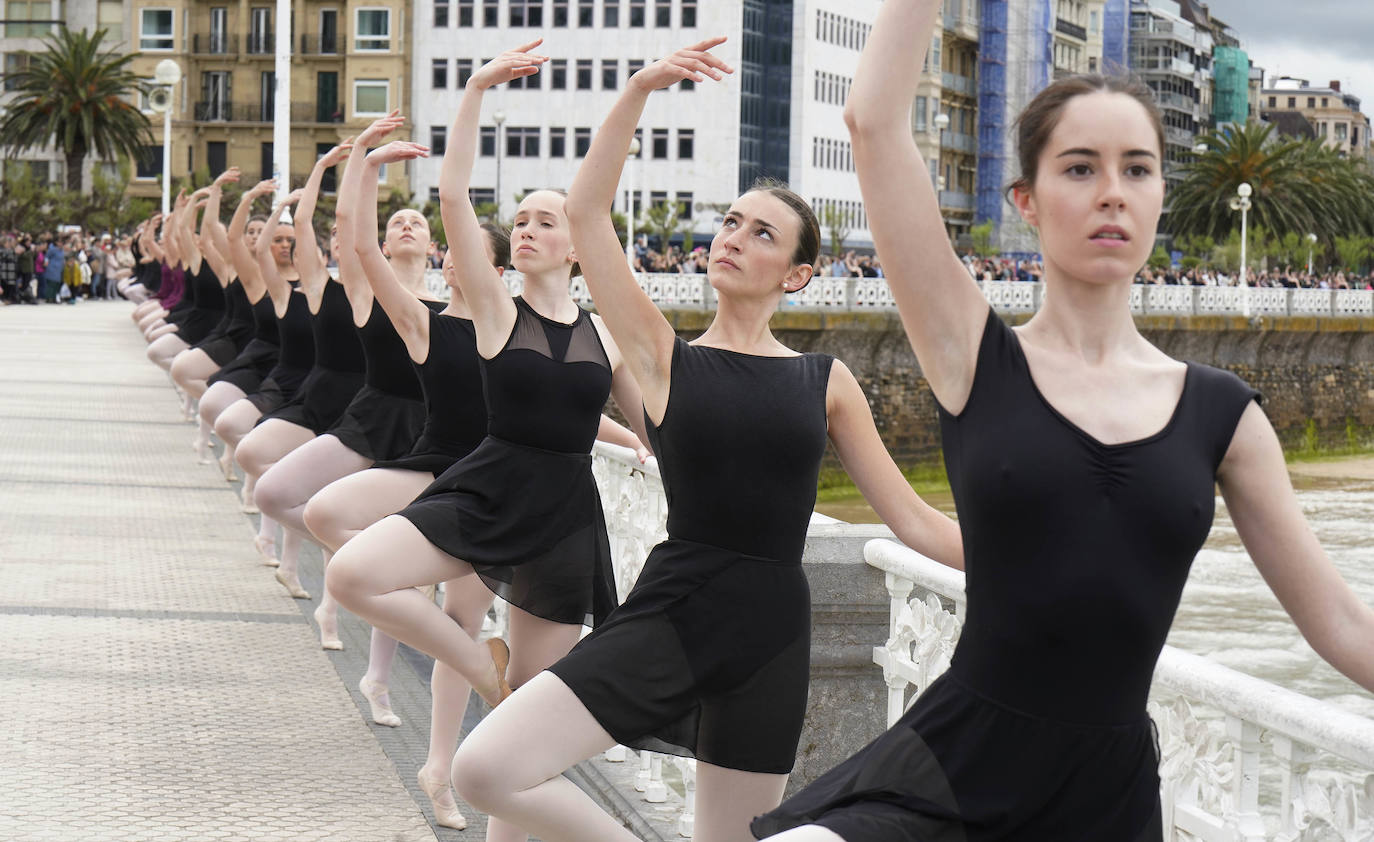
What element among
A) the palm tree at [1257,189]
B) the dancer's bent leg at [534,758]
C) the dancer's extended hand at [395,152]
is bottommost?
the dancer's bent leg at [534,758]

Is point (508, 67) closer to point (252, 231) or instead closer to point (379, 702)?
point (379, 702)

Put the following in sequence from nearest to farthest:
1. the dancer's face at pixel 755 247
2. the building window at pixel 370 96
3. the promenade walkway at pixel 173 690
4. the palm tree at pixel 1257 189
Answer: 1. the dancer's face at pixel 755 247
2. the promenade walkway at pixel 173 690
3. the building window at pixel 370 96
4. the palm tree at pixel 1257 189

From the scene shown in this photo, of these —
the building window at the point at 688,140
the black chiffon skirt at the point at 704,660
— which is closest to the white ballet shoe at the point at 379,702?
the black chiffon skirt at the point at 704,660

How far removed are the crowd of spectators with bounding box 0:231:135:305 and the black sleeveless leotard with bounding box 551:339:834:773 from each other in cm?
4163

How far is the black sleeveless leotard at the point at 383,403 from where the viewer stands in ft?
25.2

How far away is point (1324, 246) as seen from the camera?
3310 inches

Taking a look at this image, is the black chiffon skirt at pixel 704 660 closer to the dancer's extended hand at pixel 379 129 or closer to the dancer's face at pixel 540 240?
the dancer's face at pixel 540 240

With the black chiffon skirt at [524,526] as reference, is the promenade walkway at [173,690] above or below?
below

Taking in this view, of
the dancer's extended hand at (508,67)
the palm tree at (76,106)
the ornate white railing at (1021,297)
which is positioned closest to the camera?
the dancer's extended hand at (508,67)

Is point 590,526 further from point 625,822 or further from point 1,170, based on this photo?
point 1,170

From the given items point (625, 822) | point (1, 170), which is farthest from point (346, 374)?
point (1, 170)

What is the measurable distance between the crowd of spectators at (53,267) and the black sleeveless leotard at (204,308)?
27.6 metres

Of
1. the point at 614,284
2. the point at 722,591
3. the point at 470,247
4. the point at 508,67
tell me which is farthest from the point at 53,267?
the point at 722,591

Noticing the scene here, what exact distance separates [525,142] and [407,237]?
7172 centimetres
